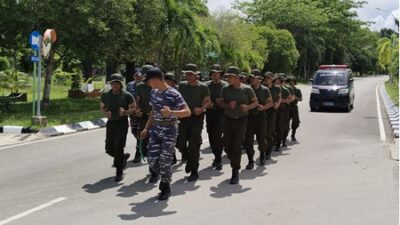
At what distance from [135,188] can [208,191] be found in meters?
1.09

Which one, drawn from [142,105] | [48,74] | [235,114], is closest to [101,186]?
[142,105]

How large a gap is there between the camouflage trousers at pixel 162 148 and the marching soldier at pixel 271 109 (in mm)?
3721

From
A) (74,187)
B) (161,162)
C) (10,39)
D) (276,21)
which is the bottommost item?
(74,187)

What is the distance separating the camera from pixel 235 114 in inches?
315

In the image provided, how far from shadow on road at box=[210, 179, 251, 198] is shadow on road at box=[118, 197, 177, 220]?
0.87m

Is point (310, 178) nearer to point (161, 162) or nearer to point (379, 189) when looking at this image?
point (379, 189)

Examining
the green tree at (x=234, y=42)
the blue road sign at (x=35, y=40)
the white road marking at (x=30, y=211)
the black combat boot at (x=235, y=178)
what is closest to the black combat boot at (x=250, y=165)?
the black combat boot at (x=235, y=178)

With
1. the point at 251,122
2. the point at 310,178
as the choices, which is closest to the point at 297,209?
the point at 310,178

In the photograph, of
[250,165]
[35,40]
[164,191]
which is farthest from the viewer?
[35,40]

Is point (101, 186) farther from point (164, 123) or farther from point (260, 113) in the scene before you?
point (260, 113)

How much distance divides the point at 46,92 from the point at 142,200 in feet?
44.1

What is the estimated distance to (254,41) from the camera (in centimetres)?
4816

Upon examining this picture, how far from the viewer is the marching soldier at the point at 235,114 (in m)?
7.98

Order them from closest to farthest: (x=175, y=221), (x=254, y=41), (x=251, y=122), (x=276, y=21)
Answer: (x=175, y=221)
(x=251, y=122)
(x=254, y=41)
(x=276, y=21)
